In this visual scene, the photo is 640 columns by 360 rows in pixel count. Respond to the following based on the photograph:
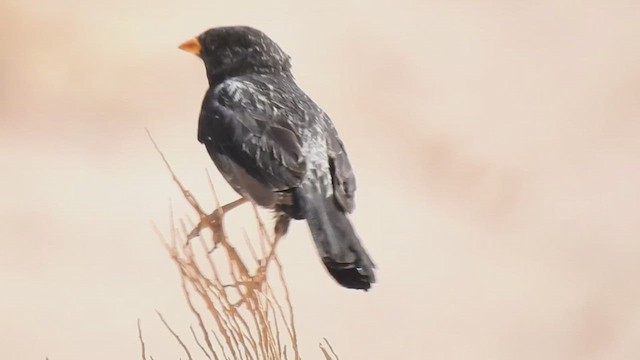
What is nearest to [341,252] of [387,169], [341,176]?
[341,176]

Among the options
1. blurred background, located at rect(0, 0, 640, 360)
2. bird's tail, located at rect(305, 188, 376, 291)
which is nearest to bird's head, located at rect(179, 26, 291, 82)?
bird's tail, located at rect(305, 188, 376, 291)

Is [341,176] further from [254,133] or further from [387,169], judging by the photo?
[387,169]

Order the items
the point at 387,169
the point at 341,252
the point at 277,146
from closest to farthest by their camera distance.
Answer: the point at 341,252 < the point at 277,146 < the point at 387,169

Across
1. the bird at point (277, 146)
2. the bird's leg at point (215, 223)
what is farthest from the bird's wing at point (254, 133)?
the bird's leg at point (215, 223)

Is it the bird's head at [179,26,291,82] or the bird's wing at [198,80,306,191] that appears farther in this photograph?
the bird's head at [179,26,291,82]

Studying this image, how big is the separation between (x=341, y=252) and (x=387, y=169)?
114 centimetres

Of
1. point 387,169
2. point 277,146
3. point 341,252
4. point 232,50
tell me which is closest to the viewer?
point 341,252

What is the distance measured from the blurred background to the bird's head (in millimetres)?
713

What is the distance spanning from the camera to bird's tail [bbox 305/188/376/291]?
60.7 inches

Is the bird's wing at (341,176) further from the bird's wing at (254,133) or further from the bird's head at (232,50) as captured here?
the bird's head at (232,50)

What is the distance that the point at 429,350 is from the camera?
256 centimetres

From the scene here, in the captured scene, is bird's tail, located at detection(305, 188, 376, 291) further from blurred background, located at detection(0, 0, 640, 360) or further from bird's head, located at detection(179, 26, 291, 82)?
blurred background, located at detection(0, 0, 640, 360)

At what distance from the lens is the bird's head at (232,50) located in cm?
188

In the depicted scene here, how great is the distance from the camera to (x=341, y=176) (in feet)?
5.71
